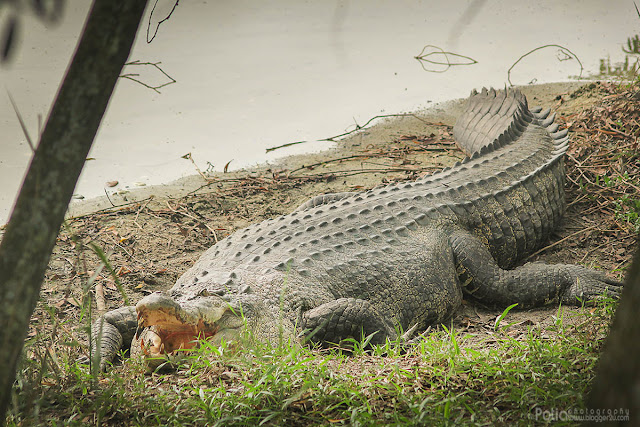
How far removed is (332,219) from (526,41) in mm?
8439

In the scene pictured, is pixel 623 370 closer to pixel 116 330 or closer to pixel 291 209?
pixel 116 330

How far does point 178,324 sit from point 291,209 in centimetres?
272

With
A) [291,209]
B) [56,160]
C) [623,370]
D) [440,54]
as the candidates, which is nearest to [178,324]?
[56,160]

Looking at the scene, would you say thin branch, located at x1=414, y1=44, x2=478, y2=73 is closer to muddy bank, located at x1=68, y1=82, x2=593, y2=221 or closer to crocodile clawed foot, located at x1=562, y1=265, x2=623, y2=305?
muddy bank, located at x1=68, y1=82, x2=593, y2=221

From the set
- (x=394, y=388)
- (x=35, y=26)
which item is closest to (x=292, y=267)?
(x=394, y=388)

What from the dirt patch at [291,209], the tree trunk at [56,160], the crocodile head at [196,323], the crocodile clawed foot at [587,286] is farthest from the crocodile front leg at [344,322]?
the tree trunk at [56,160]

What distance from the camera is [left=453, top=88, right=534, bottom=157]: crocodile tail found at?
5.12 m

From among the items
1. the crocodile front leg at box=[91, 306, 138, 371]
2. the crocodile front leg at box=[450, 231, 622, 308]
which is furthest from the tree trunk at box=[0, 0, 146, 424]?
the crocodile front leg at box=[450, 231, 622, 308]

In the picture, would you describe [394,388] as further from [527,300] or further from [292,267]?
[527,300]

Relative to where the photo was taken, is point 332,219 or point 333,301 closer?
point 333,301

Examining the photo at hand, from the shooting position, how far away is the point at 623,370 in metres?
1.25

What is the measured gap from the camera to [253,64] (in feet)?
34.7

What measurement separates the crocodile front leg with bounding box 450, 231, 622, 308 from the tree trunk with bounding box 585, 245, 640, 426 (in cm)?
268

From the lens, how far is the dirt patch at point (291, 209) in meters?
4.30
